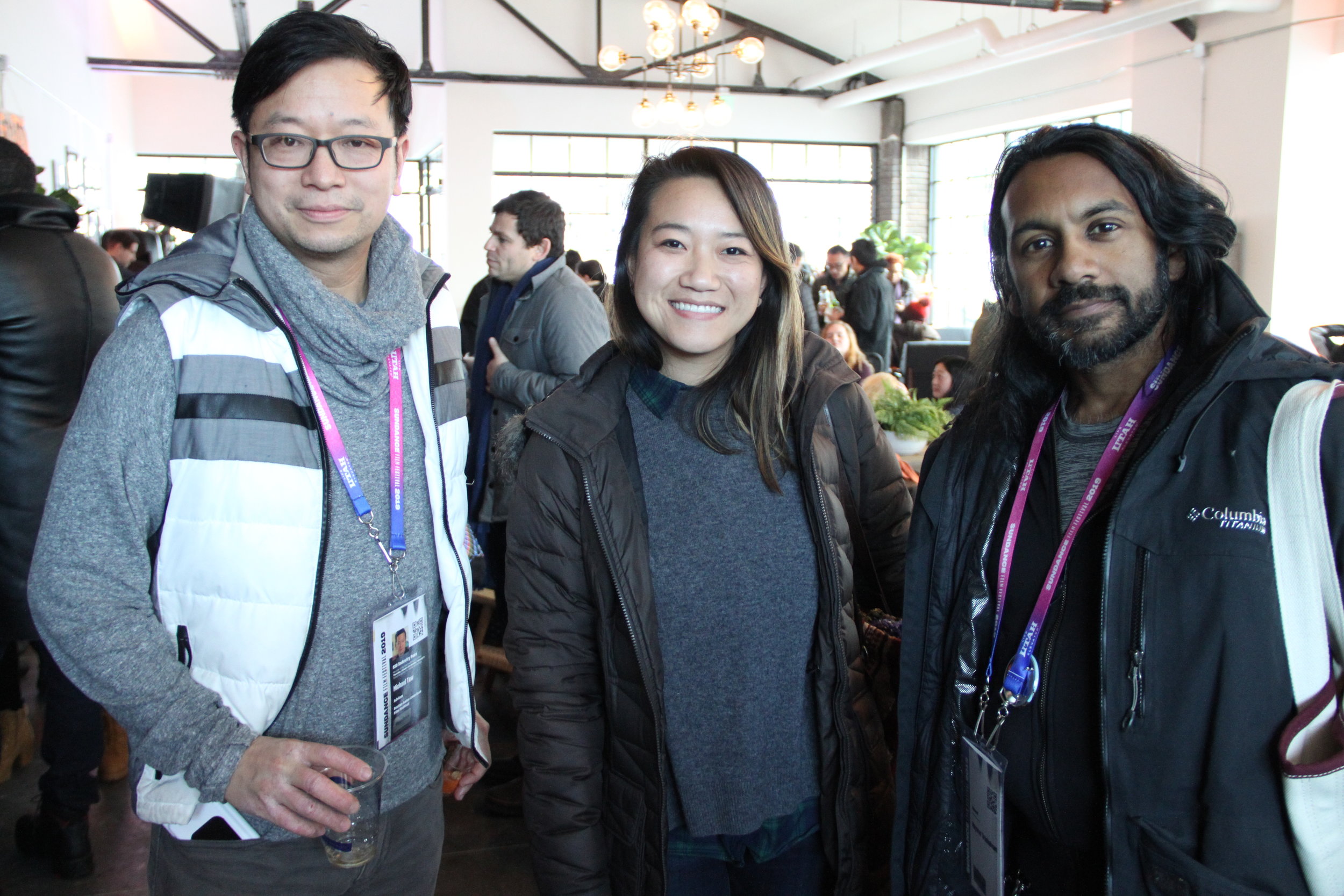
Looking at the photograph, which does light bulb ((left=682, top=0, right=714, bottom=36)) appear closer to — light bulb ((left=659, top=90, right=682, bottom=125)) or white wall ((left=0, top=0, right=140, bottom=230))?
light bulb ((left=659, top=90, right=682, bottom=125))

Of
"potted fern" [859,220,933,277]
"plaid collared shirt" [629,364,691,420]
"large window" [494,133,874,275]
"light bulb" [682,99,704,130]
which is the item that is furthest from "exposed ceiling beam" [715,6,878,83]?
"plaid collared shirt" [629,364,691,420]

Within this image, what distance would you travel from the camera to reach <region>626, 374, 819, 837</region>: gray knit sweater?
1.39 metres

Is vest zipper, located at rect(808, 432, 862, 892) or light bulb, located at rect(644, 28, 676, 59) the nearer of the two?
vest zipper, located at rect(808, 432, 862, 892)

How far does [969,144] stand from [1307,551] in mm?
13749

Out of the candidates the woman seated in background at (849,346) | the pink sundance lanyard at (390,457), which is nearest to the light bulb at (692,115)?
the woman seated in background at (849,346)

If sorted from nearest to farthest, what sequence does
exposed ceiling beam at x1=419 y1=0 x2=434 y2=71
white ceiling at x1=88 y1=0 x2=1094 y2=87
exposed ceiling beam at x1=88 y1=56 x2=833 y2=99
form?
exposed ceiling beam at x1=88 y1=56 x2=833 y2=99
white ceiling at x1=88 y1=0 x2=1094 y2=87
exposed ceiling beam at x1=419 y1=0 x2=434 y2=71

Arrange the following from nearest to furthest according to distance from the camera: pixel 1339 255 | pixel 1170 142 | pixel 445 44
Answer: pixel 1339 255
pixel 1170 142
pixel 445 44

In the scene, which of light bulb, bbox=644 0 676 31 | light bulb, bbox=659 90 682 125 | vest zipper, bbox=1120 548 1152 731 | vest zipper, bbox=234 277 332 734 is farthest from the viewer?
light bulb, bbox=659 90 682 125

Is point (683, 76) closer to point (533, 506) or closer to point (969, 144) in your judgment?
point (969, 144)

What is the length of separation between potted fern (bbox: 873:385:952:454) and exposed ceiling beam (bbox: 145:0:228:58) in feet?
40.1

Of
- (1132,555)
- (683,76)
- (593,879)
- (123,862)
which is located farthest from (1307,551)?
(683,76)

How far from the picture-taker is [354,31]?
126cm

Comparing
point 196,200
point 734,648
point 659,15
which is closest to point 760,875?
point 734,648

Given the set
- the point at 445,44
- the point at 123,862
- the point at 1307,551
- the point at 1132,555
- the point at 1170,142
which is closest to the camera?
the point at 1307,551
